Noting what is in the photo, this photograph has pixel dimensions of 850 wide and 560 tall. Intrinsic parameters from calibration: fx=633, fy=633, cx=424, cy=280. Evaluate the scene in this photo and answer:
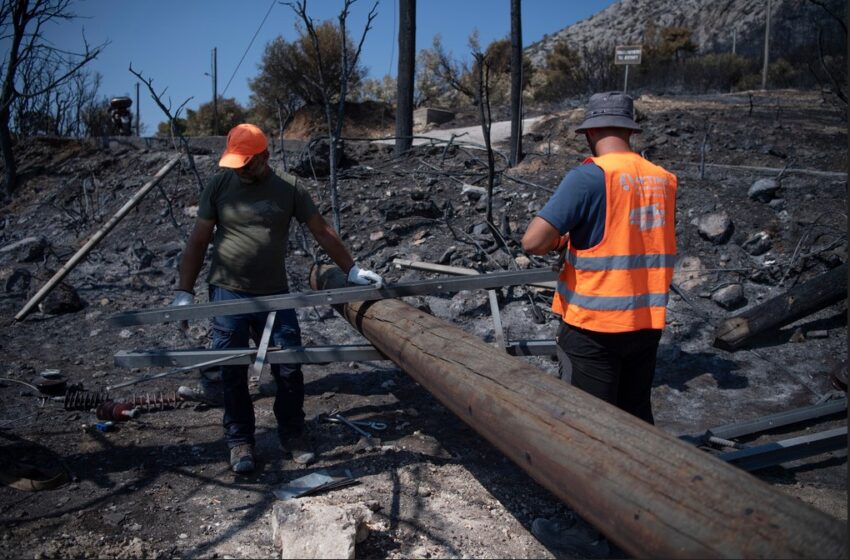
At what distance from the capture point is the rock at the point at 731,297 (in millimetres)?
5520

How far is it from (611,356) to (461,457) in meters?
1.35

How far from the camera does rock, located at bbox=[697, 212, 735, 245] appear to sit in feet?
20.5

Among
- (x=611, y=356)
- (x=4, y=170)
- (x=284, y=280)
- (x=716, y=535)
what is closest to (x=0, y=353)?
(x=284, y=280)

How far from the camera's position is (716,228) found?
6.29 metres

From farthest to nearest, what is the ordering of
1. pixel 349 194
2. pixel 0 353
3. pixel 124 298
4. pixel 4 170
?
1. pixel 4 170
2. pixel 349 194
3. pixel 124 298
4. pixel 0 353

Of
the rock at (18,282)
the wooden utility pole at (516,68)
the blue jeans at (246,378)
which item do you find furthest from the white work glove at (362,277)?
the wooden utility pole at (516,68)

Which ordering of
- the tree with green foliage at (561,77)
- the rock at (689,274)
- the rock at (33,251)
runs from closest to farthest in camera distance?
the rock at (689,274) < the rock at (33,251) < the tree with green foliage at (561,77)

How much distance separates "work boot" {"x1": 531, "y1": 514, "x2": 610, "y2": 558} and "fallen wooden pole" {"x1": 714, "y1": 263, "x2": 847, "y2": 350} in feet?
9.41

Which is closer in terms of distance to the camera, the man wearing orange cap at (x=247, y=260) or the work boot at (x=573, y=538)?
the work boot at (x=573, y=538)

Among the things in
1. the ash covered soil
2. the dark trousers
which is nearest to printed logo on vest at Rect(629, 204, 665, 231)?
the dark trousers

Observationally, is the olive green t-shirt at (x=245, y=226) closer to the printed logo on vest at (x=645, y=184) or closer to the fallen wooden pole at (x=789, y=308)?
the printed logo on vest at (x=645, y=184)

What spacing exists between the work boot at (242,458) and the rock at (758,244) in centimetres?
501

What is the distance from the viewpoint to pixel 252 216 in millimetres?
3648

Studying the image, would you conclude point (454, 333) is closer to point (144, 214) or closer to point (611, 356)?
point (611, 356)
